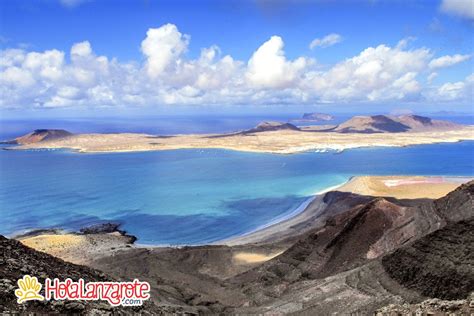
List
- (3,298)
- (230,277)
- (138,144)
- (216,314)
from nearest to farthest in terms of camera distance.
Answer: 1. (3,298)
2. (216,314)
3. (230,277)
4. (138,144)

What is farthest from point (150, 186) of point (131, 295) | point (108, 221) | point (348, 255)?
point (131, 295)

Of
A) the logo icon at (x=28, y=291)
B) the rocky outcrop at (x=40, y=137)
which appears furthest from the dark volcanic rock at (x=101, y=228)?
the rocky outcrop at (x=40, y=137)

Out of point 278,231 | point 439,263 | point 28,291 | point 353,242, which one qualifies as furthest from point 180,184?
point 28,291

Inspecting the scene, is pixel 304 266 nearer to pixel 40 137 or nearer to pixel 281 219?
pixel 281 219

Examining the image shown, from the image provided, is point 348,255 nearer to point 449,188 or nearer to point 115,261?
point 115,261

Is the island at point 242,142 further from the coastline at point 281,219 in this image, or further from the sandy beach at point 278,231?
the coastline at point 281,219

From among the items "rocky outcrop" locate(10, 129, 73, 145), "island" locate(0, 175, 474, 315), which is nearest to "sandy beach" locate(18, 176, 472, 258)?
"island" locate(0, 175, 474, 315)

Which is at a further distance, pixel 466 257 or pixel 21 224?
pixel 21 224
